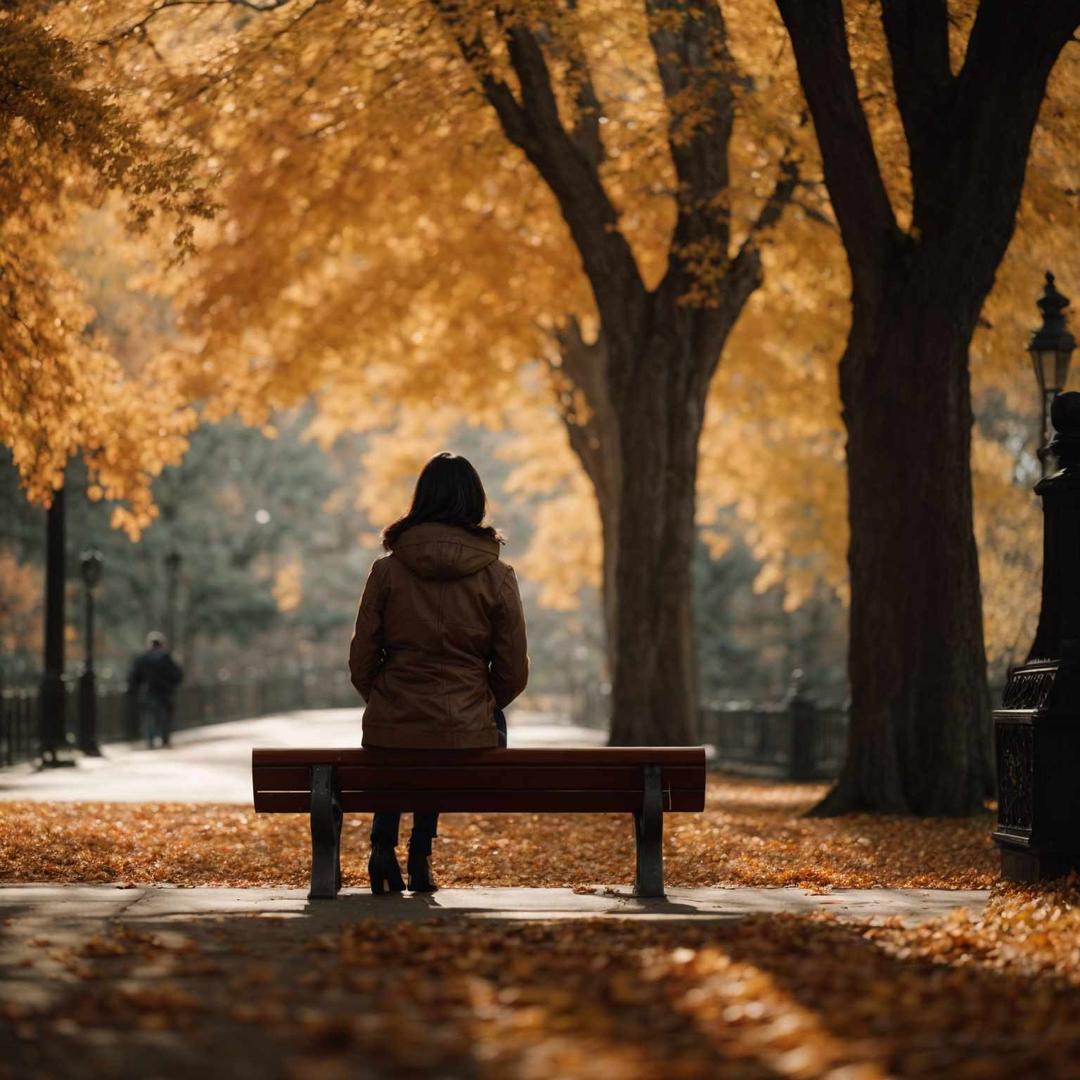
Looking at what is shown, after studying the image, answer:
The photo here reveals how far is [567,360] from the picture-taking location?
2912 centimetres

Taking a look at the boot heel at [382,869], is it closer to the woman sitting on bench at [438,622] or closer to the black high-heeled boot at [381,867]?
the black high-heeled boot at [381,867]

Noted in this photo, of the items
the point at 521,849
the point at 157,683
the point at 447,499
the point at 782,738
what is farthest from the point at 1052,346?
the point at 157,683

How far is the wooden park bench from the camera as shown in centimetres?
863

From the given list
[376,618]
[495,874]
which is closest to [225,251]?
[495,874]

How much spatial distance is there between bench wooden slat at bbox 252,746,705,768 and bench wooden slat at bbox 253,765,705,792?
25 mm

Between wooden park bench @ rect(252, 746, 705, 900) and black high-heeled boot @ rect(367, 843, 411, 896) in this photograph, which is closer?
wooden park bench @ rect(252, 746, 705, 900)

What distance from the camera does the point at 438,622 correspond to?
855 cm

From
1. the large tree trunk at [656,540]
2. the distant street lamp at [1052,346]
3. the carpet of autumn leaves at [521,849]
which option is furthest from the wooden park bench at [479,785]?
the large tree trunk at [656,540]

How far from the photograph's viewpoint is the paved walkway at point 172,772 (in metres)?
19.3

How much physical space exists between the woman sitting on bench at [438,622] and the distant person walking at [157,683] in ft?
82.9

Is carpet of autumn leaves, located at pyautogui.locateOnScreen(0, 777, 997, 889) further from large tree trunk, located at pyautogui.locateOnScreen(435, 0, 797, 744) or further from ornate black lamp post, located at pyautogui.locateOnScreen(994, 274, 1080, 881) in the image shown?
large tree trunk, located at pyautogui.locateOnScreen(435, 0, 797, 744)

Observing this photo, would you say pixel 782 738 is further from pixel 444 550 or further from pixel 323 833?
pixel 444 550

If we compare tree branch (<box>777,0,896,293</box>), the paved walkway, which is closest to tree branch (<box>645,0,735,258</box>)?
tree branch (<box>777,0,896,293</box>)

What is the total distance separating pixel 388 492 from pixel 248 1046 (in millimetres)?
34330
